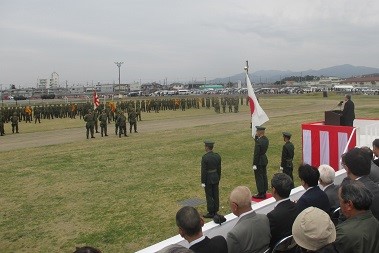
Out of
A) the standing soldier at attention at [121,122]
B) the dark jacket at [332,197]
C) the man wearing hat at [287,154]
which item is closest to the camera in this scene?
the dark jacket at [332,197]

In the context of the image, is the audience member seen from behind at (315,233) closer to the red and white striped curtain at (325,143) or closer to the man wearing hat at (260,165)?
the man wearing hat at (260,165)

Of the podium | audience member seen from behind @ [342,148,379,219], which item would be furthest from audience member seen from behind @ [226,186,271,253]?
the podium

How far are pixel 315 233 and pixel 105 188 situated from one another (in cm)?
769

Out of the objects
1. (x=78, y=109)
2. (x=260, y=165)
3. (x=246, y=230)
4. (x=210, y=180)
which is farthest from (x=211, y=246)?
(x=78, y=109)

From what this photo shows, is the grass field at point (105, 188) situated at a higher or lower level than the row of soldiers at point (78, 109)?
lower

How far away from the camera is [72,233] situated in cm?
685

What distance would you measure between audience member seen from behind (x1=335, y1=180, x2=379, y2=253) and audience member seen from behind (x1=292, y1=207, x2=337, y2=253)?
373 millimetres

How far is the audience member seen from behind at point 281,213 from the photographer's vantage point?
142 inches

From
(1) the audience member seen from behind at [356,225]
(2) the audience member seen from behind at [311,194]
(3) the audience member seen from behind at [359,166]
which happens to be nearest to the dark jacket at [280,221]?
(2) the audience member seen from behind at [311,194]

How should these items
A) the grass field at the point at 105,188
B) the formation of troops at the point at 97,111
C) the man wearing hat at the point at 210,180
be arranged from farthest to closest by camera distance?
the formation of troops at the point at 97,111, the man wearing hat at the point at 210,180, the grass field at the point at 105,188

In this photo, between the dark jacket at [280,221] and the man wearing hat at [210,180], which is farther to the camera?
the man wearing hat at [210,180]

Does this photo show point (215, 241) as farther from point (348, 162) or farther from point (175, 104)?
point (175, 104)

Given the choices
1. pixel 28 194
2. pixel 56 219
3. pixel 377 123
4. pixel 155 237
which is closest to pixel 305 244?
pixel 155 237

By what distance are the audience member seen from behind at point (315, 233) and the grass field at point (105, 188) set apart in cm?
386
